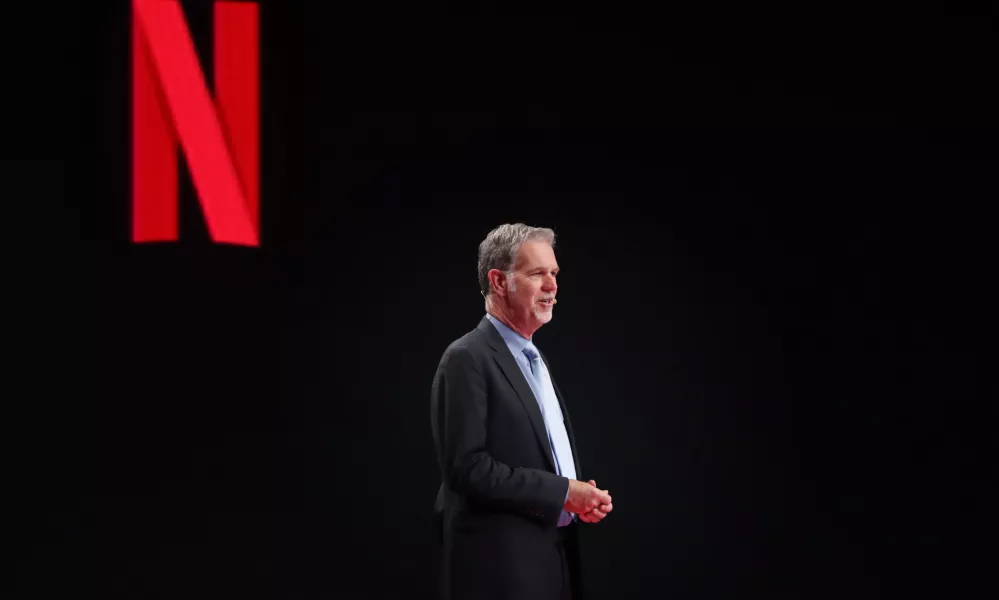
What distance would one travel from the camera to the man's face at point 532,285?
197 cm

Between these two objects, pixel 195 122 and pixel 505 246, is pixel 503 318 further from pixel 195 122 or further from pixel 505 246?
pixel 195 122

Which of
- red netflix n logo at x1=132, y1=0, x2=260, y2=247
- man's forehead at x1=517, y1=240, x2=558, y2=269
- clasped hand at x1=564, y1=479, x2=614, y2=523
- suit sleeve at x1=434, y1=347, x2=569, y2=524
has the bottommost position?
clasped hand at x1=564, y1=479, x2=614, y2=523

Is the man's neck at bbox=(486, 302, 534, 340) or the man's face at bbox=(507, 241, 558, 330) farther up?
the man's face at bbox=(507, 241, 558, 330)

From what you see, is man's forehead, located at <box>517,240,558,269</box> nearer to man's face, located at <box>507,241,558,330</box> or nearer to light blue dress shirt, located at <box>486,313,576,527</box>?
man's face, located at <box>507,241,558,330</box>

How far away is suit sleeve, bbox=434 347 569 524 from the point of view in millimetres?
1787

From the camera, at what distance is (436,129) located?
10.0 feet

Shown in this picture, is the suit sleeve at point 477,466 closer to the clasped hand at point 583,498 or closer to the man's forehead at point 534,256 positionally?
the clasped hand at point 583,498

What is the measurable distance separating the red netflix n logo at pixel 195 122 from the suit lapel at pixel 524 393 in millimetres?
1411

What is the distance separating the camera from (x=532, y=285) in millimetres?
1967

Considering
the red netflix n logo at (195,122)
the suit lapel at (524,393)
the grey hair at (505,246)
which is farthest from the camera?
the red netflix n logo at (195,122)

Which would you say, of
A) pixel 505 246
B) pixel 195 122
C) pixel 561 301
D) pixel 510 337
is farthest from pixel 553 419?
pixel 195 122

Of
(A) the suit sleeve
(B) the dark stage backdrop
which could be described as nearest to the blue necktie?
(A) the suit sleeve

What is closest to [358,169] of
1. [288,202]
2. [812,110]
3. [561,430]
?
[288,202]

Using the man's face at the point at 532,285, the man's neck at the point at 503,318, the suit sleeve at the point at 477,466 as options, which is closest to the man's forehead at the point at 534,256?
the man's face at the point at 532,285
